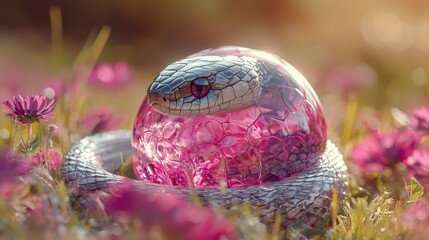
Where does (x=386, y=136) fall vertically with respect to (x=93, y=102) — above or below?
above

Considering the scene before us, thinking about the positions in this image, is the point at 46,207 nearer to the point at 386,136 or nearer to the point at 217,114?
the point at 217,114

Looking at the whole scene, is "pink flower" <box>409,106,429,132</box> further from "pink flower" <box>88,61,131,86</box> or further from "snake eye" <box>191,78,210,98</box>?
"pink flower" <box>88,61,131,86</box>

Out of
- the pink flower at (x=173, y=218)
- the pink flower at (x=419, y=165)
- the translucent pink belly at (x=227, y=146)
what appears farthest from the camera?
the pink flower at (x=419, y=165)

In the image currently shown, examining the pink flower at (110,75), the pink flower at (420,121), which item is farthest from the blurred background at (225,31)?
the pink flower at (420,121)

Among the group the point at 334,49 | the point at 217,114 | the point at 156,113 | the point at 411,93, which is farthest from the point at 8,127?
the point at 334,49

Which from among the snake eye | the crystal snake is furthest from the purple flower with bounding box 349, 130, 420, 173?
the snake eye

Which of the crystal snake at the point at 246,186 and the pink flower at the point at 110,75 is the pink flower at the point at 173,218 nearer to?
the crystal snake at the point at 246,186
